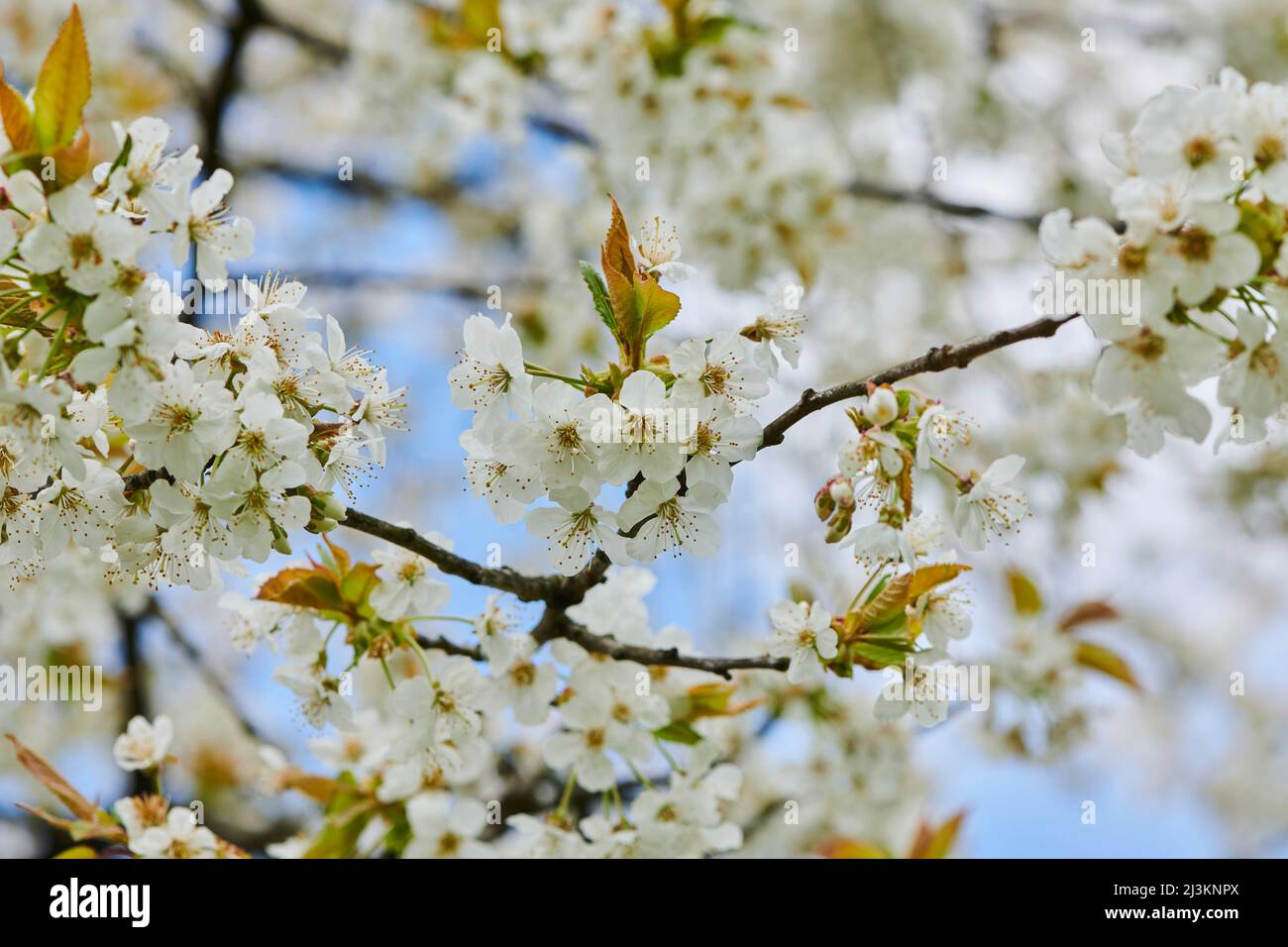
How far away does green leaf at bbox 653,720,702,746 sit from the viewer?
1.68 m

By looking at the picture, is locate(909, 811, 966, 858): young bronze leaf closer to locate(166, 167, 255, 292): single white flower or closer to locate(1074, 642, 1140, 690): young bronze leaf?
locate(1074, 642, 1140, 690): young bronze leaf

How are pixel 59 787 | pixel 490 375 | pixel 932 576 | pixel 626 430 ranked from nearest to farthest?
pixel 626 430, pixel 490 375, pixel 932 576, pixel 59 787

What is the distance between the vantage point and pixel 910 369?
1.21m

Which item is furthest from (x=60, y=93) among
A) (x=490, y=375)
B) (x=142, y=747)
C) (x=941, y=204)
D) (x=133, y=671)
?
(x=941, y=204)

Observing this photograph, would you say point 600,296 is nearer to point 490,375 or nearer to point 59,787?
point 490,375

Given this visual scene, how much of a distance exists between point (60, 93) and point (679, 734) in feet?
3.98

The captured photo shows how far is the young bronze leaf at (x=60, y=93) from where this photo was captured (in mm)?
1075

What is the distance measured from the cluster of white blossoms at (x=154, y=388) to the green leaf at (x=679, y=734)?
27.2 inches

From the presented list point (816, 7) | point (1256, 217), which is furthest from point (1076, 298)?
point (816, 7)

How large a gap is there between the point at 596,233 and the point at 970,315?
6.03ft

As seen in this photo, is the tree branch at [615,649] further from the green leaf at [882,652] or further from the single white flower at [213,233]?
the single white flower at [213,233]

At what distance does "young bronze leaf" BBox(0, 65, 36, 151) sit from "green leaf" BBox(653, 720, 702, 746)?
3.84ft

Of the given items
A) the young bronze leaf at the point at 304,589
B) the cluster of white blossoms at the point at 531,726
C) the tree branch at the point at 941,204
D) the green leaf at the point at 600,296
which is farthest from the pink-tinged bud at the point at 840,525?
the tree branch at the point at 941,204

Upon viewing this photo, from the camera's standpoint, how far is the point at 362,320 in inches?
244
